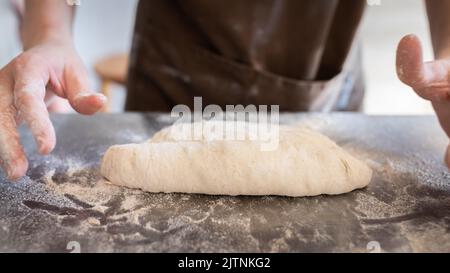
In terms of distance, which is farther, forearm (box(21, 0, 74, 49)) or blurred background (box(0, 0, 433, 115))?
blurred background (box(0, 0, 433, 115))

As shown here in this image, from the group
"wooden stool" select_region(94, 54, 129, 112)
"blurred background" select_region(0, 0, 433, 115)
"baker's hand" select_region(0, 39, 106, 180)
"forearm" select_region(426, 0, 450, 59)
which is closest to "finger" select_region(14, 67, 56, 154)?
"baker's hand" select_region(0, 39, 106, 180)

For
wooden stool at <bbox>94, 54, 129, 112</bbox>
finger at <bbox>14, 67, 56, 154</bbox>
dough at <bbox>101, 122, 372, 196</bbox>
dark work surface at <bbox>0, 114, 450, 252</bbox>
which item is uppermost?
finger at <bbox>14, 67, 56, 154</bbox>

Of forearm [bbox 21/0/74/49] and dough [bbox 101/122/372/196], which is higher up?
forearm [bbox 21/0/74/49]

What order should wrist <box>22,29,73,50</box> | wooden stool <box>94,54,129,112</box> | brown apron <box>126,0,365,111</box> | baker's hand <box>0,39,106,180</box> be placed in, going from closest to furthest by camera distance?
baker's hand <box>0,39,106,180</box> → wrist <box>22,29,73,50</box> → brown apron <box>126,0,365,111</box> → wooden stool <box>94,54,129,112</box>

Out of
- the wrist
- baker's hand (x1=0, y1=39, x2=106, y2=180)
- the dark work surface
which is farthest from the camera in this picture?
the wrist

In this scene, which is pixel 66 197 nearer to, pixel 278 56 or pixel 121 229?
pixel 121 229

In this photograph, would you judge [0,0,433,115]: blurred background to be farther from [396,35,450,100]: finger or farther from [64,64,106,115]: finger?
[396,35,450,100]: finger

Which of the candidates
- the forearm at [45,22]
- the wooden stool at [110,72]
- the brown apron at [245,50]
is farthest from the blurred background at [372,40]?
the forearm at [45,22]

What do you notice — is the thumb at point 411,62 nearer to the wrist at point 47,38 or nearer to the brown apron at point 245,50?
the brown apron at point 245,50
